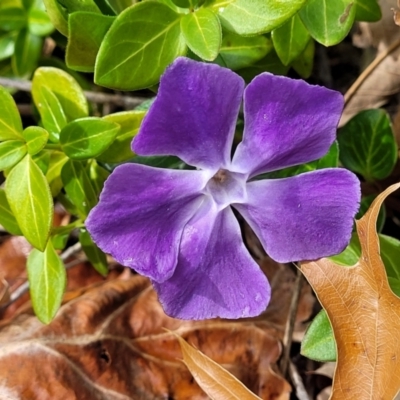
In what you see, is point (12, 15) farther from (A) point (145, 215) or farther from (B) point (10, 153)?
(A) point (145, 215)

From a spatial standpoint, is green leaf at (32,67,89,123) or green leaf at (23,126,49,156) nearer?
green leaf at (23,126,49,156)

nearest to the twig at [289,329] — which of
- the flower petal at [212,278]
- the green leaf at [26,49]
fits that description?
the flower petal at [212,278]

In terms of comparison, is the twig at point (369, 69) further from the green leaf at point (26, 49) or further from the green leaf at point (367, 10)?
the green leaf at point (26, 49)

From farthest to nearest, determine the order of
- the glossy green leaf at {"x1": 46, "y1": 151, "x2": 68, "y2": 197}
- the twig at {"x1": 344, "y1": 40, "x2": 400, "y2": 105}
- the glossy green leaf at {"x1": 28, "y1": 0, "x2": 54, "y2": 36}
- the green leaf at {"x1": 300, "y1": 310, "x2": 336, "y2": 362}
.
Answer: the twig at {"x1": 344, "y1": 40, "x2": 400, "y2": 105}, the glossy green leaf at {"x1": 28, "y1": 0, "x2": 54, "y2": 36}, the glossy green leaf at {"x1": 46, "y1": 151, "x2": 68, "y2": 197}, the green leaf at {"x1": 300, "y1": 310, "x2": 336, "y2": 362}

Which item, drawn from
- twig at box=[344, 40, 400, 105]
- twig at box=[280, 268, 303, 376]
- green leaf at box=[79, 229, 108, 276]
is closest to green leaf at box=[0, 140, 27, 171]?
green leaf at box=[79, 229, 108, 276]

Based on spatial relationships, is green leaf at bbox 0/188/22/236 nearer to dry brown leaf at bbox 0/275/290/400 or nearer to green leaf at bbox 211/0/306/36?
dry brown leaf at bbox 0/275/290/400
